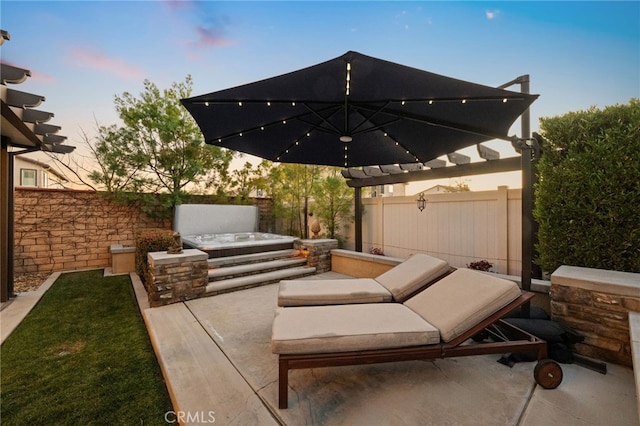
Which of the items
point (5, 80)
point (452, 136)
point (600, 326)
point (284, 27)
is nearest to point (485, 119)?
point (452, 136)

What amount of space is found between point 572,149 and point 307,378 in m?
3.95

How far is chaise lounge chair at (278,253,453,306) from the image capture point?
109 inches

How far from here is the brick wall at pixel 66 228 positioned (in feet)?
20.6

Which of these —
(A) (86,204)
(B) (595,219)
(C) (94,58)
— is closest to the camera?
(B) (595,219)

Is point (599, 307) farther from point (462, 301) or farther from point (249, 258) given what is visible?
point (249, 258)

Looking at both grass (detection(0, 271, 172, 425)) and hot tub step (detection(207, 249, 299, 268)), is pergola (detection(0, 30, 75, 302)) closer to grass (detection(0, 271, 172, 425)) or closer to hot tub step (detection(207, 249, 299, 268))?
grass (detection(0, 271, 172, 425))

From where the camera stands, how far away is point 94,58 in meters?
5.70

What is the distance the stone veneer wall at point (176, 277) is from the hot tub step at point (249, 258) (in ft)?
2.54

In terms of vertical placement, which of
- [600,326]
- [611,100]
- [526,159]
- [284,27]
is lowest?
[600,326]

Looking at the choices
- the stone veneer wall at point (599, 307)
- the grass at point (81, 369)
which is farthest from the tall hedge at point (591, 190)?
the grass at point (81, 369)

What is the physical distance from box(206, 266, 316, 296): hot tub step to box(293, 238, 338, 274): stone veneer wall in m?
0.18

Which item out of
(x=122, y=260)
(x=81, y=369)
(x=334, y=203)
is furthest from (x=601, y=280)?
(x=122, y=260)

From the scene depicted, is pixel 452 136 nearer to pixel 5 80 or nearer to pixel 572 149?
pixel 572 149

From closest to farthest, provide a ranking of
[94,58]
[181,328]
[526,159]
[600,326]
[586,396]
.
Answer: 1. [586,396]
2. [600,326]
3. [181,328]
4. [526,159]
5. [94,58]
